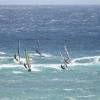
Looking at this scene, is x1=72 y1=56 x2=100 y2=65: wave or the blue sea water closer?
the blue sea water

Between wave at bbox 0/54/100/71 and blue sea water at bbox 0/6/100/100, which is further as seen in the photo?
wave at bbox 0/54/100/71

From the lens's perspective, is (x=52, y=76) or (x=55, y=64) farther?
(x=55, y=64)

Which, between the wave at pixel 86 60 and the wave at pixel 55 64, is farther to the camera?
the wave at pixel 86 60

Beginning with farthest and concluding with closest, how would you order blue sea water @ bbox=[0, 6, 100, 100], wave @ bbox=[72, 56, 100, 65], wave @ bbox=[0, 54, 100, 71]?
wave @ bbox=[72, 56, 100, 65]
wave @ bbox=[0, 54, 100, 71]
blue sea water @ bbox=[0, 6, 100, 100]

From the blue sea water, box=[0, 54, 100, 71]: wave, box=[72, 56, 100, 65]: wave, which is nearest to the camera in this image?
the blue sea water

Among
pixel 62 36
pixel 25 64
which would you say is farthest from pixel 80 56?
pixel 62 36

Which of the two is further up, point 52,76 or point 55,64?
point 55,64

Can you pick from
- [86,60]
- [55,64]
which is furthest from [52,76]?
[86,60]

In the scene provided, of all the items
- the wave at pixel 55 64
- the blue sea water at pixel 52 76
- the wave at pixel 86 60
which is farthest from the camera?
the wave at pixel 86 60

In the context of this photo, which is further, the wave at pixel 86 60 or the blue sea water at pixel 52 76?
the wave at pixel 86 60

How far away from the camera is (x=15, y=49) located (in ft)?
390

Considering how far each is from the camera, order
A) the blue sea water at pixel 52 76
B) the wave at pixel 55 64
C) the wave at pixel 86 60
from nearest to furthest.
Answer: the blue sea water at pixel 52 76
the wave at pixel 55 64
the wave at pixel 86 60

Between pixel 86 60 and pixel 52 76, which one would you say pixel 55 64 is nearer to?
pixel 86 60

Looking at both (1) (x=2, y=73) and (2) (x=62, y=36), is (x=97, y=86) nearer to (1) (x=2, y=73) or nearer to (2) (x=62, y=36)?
(1) (x=2, y=73)
